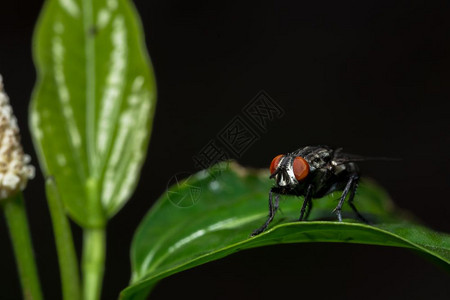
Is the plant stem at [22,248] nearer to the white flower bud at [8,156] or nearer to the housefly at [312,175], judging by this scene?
the white flower bud at [8,156]

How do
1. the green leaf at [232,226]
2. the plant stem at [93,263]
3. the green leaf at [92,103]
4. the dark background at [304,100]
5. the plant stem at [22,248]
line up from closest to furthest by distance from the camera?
the green leaf at [232,226] → the plant stem at [22,248] → the plant stem at [93,263] → the green leaf at [92,103] → the dark background at [304,100]

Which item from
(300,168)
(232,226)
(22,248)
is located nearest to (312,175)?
(300,168)

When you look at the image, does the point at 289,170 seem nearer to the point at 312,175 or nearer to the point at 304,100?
the point at 312,175

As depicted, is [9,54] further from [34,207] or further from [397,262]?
[397,262]

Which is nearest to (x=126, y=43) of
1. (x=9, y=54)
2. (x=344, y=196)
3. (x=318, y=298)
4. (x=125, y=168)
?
(x=125, y=168)

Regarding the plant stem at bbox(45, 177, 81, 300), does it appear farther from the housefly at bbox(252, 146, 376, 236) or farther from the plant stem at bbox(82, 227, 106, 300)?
the housefly at bbox(252, 146, 376, 236)

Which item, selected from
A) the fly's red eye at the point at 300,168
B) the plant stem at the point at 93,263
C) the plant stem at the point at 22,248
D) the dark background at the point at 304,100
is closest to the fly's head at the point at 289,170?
the fly's red eye at the point at 300,168

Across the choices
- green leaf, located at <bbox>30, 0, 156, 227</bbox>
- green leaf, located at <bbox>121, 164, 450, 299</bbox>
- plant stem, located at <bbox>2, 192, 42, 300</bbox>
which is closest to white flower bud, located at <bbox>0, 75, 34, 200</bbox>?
plant stem, located at <bbox>2, 192, 42, 300</bbox>
